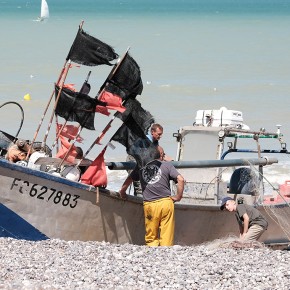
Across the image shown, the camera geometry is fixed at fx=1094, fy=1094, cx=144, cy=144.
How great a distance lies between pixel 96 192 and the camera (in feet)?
42.4

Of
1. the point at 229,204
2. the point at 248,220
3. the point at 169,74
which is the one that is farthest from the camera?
the point at 169,74

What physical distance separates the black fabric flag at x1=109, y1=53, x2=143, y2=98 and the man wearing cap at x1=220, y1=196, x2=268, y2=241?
6.06 feet

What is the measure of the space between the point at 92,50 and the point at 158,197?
2.05 meters

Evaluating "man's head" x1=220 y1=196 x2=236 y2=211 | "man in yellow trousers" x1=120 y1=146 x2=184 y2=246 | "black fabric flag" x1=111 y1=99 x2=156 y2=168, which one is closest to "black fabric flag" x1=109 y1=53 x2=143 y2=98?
"black fabric flag" x1=111 y1=99 x2=156 y2=168

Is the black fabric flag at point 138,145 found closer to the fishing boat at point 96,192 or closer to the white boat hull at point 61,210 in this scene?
the fishing boat at point 96,192

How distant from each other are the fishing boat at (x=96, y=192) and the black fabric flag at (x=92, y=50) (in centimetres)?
1

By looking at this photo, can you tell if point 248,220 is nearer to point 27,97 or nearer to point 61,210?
point 61,210

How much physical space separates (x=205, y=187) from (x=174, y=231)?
4.52 feet

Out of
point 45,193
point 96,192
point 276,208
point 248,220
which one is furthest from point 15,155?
point 276,208

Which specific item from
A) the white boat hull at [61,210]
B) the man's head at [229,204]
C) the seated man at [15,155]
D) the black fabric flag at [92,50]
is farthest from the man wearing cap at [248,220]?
the seated man at [15,155]

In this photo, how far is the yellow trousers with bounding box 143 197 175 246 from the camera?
506 inches

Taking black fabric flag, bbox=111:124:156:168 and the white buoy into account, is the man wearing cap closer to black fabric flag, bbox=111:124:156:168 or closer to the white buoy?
black fabric flag, bbox=111:124:156:168

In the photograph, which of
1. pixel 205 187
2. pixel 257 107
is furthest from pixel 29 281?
pixel 257 107

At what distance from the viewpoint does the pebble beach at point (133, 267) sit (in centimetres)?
1026
